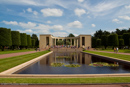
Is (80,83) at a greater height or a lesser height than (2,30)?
lesser

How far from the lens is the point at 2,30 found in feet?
115

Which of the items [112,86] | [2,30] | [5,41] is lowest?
[112,86]

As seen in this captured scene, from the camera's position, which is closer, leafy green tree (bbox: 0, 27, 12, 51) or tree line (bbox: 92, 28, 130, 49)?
leafy green tree (bbox: 0, 27, 12, 51)

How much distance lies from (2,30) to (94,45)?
55033 millimetres

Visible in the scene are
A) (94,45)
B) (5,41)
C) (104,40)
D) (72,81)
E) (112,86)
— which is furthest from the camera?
(94,45)

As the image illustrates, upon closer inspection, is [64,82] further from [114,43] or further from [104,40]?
[104,40]

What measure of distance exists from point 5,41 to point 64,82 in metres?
34.8

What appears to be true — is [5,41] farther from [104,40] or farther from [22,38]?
[104,40]

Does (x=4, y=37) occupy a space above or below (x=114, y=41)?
above

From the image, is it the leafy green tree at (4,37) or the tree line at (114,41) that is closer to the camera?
the leafy green tree at (4,37)

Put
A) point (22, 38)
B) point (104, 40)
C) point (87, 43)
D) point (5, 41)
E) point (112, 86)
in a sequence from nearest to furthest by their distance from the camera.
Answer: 1. point (112, 86)
2. point (5, 41)
3. point (22, 38)
4. point (104, 40)
5. point (87, 43)

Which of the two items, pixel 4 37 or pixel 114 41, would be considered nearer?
pixel 4 37

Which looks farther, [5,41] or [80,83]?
[5,41]

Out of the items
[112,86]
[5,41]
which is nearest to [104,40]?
[5,41]
